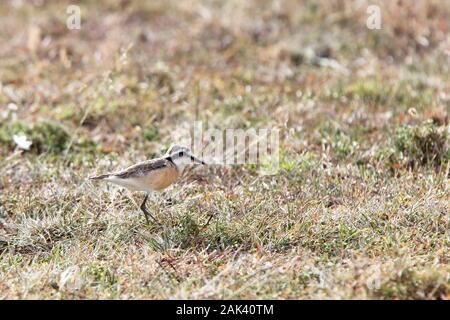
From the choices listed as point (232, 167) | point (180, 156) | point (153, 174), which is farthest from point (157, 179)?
point (232, 167)

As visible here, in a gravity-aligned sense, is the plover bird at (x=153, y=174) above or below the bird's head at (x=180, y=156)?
below

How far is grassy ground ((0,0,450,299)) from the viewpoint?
5250 mm

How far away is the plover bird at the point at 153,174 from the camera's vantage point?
19.4ft

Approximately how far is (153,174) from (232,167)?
139cm

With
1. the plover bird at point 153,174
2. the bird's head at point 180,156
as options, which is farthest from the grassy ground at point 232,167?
the bird's head at point 180,156

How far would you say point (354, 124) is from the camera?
7953 millimetres

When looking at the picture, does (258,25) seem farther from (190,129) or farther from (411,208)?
(411,208)

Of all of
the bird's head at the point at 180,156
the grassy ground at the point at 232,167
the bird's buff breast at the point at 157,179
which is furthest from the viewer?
the bird's head at the point at 180,156

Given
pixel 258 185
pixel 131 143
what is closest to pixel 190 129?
pixel 131 143

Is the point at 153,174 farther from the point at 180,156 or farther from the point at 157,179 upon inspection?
the point at 180,156

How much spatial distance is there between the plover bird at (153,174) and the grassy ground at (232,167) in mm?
274

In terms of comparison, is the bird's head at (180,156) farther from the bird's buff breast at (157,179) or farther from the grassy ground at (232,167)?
the grassy ground at (232,167)

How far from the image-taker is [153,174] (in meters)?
5.89
